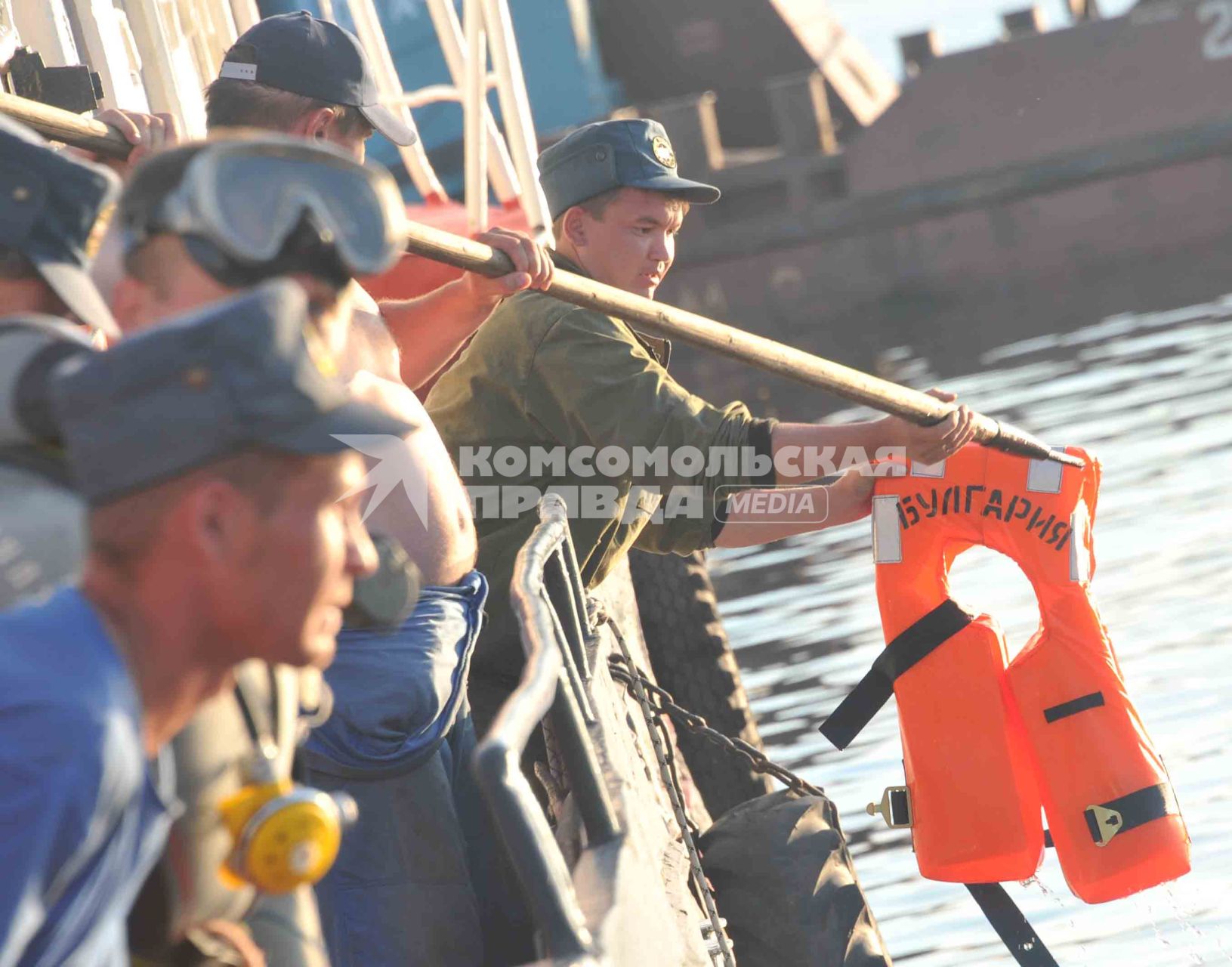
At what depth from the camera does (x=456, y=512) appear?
3.79 metres

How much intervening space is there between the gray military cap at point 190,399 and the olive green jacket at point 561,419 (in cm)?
264

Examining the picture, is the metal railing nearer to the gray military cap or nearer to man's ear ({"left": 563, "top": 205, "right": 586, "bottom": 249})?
the gray military cap

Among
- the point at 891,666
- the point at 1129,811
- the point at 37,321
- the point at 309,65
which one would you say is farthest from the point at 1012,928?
the point at 37,321

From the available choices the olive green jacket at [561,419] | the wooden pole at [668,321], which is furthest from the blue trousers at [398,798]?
the olive green jacket at [561,419]

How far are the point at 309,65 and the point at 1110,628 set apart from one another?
19.3 feet

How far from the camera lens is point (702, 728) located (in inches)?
193

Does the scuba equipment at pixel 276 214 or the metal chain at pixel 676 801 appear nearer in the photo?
the scuba equipment at pixel 276 214

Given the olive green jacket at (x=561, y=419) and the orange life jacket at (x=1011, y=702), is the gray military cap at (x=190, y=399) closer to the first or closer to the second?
the olive green jacket at (x=561, y=419)

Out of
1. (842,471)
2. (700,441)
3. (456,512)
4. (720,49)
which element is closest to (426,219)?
(842,471)

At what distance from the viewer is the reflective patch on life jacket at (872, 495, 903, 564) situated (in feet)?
18.4

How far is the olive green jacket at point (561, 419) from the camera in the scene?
4.55m

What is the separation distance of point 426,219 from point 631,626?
2.23 meters

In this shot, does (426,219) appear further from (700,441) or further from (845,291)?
(845,291)

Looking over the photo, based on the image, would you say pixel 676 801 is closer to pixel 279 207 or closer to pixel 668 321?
pixel 668 321
